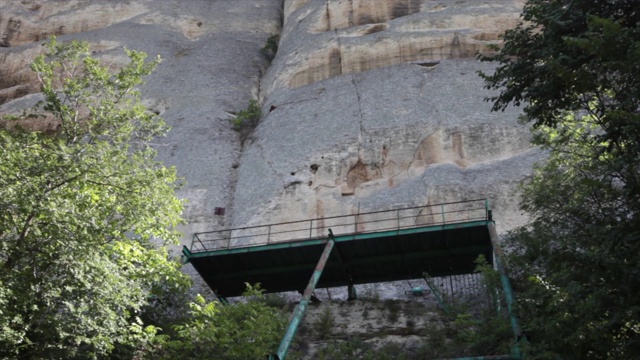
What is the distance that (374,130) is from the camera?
2444 cm

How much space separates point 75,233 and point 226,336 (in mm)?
3347

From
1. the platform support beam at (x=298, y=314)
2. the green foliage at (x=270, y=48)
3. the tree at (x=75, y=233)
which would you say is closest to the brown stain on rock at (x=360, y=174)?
the platform support beam at (x=298, y=314)

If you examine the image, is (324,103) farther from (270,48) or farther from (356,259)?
(270,48)

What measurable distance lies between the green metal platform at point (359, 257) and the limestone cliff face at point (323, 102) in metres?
2.09

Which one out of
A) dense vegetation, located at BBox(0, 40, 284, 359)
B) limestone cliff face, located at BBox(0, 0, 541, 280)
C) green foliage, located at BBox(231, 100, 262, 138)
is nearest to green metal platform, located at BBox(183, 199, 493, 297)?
limestone cliff face, located at BBox(0, 0, 541, 280)

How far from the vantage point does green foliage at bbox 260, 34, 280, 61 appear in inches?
1528

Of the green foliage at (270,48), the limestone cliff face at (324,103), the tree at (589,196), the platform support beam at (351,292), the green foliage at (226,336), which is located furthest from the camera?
the green foliage at (270,48)

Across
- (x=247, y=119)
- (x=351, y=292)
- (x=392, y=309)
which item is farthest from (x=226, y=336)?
(x=247, y=119)

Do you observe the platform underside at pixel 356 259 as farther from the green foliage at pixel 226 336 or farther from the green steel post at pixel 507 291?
the green foliage at pixel 226 336

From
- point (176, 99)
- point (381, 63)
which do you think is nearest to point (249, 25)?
point (176, 99)

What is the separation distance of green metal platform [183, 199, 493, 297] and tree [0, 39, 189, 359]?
3398 millimetres

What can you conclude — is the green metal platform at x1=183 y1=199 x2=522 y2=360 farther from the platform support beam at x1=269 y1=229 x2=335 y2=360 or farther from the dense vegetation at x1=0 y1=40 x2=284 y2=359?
the dense vegetation at x1=0 y1=40 x2=284 y2=359

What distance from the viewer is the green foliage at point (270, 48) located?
3881 centimetres

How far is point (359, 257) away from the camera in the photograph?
1823 cm
